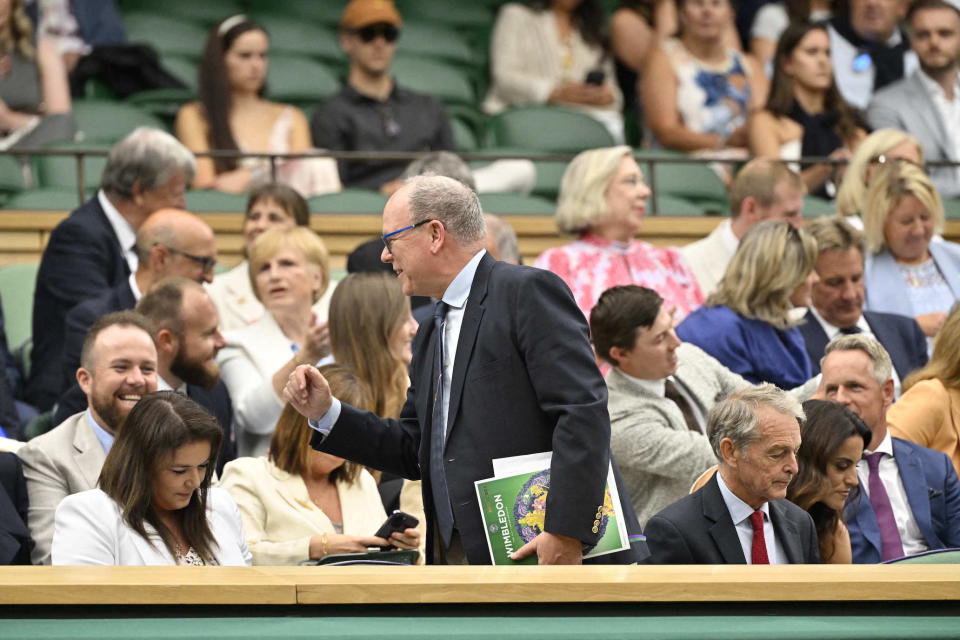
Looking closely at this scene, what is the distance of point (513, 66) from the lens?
843 cm

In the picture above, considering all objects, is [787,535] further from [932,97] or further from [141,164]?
[932,97]

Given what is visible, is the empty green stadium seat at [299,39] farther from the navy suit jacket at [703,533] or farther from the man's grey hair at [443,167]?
the navy suit jacket at [703,533]

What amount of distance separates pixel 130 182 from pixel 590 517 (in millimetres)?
2863

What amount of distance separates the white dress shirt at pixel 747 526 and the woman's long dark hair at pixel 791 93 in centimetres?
409

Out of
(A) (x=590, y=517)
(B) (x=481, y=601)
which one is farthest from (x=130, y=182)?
(B) (x=481, y=601)

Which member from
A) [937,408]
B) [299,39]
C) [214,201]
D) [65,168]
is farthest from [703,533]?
[299,39]

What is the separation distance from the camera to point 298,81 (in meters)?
8.40

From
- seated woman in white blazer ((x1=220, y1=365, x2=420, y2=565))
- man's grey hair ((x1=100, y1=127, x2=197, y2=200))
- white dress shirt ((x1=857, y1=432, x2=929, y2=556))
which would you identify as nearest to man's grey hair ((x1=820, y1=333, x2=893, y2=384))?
white dress shirt ((x1=857, y1=432, x2=929, y2=556))

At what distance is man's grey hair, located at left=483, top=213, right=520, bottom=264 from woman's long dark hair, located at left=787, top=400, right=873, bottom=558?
5.51 ft

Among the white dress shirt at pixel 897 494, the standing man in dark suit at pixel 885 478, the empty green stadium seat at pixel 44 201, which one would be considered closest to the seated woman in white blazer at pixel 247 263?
the empty green stadium seat at pixel 44 201

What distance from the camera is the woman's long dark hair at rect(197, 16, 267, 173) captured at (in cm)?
713

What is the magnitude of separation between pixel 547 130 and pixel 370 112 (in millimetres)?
1005

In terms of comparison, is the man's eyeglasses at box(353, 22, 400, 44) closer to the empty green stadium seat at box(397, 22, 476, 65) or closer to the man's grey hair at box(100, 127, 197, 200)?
the empty green stadium seat at box(397, 22, 476, 65)

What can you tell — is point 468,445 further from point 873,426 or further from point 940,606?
point 873,426
